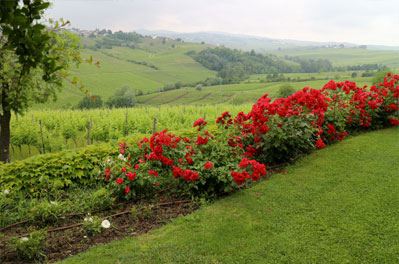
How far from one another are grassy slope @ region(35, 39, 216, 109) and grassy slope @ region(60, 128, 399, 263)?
5457 cm

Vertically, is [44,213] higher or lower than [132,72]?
lower

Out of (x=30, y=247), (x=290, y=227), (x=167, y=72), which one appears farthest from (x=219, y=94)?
(x=30, y=247)

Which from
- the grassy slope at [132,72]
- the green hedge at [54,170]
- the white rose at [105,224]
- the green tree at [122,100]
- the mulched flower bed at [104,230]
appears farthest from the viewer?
the grassy slope at [132,72]

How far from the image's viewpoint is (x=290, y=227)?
384 centimetres

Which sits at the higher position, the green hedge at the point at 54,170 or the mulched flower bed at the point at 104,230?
the green hedge at the point at 54,170

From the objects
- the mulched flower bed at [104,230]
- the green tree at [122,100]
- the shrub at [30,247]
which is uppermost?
the shrub at [30,247]

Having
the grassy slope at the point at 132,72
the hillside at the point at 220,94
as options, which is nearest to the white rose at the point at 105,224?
the grassy slope at the point at 132,72

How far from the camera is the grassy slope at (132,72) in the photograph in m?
65.8

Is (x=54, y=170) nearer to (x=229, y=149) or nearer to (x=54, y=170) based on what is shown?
(x=54, y=170)

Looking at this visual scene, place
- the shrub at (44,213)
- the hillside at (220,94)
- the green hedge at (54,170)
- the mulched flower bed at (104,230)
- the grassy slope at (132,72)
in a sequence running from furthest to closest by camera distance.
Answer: the grassy slope at (132,72), the hillside at (220,94), the green hedge at (54,170), the shrub at (44,213), the mulched flower bed at (104,230)

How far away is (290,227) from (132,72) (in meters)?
88.4

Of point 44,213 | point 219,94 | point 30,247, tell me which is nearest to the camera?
point 30,247

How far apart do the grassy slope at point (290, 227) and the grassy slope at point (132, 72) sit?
54.6 metres

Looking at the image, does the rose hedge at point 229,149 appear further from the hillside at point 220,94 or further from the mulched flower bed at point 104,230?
the hillside at point 220,94
